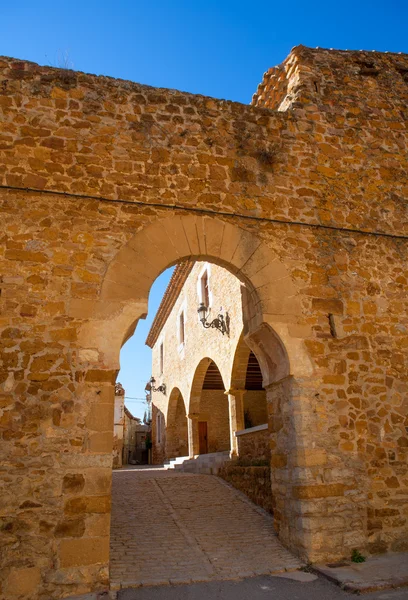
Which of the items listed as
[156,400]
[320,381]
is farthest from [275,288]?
[156,400]

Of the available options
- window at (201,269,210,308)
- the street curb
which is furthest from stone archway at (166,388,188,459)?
the street curb

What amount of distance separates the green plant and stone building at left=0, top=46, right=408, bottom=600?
10 centimetres

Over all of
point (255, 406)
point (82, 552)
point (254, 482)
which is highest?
point (255, 406)

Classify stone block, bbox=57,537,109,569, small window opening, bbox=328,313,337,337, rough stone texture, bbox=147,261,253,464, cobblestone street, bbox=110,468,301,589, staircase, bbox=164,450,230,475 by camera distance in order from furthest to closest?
rough stone texture, bbox=147,261,253,464
staircase, bbox=164,450,230,475
small window opening, bbox=328,313,337,337
cobblestone street, bbox=110,468,301,589
stone block, bbox=57,537,109,569

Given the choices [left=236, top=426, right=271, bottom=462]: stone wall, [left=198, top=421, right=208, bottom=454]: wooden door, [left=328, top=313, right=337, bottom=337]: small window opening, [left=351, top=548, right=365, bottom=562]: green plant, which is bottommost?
[left=351, top=548, right=365, bottom=562]: green plant

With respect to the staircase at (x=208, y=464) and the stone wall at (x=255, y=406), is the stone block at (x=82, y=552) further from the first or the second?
the stone wall at (x=255, y=406)

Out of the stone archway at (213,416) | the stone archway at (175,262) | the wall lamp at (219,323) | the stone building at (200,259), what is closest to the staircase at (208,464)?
the wall lamp at (219,323)

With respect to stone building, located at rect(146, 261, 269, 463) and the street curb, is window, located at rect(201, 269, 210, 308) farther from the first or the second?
the street curb

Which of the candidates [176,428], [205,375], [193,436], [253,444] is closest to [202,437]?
[176,428]

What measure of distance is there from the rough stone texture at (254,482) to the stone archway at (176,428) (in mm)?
8102

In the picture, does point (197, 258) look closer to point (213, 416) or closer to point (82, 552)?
point (82, 552)

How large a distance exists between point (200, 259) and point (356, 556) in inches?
140

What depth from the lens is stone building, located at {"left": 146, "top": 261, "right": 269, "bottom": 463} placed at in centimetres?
1062

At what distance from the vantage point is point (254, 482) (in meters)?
7.13
